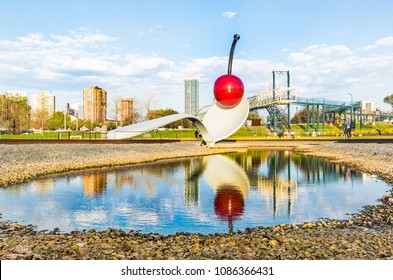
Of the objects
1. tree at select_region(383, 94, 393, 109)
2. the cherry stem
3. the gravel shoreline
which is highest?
tree at select_region(383, 94, 393, 109)

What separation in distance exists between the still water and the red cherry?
11987 millimetres

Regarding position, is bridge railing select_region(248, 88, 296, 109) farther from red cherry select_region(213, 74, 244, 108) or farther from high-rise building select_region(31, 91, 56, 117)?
high-rise building select_region(31, 91, 56, 117)

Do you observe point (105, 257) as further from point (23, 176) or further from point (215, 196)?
point (23, 176)

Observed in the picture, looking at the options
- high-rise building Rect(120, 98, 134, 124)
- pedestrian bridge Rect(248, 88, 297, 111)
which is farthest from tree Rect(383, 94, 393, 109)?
high-rise building Rect(120, 98, 134, 124)

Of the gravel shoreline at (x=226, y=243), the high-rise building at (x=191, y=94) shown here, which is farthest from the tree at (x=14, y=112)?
the gravel shoreline at (x=226, y=243)

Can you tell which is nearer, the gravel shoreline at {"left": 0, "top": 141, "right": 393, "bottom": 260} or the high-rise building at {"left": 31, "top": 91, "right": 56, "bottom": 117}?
the gravel shoreline at {"left": 0, "top": 141, "right": 393, "bottom": 260}

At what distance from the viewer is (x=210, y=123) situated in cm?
2639

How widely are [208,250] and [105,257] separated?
1.35 metres

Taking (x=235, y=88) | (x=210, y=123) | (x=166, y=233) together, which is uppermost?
(x=235, y=88)

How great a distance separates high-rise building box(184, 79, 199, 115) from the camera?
77.0 m

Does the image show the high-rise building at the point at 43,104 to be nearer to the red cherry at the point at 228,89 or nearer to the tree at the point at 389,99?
the red cherry at the point at 228,89

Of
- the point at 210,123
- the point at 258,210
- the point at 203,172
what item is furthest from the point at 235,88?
the point at 258,210

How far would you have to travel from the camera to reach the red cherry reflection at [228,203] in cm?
694

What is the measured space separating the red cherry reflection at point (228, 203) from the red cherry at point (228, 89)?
14924 millimetres
